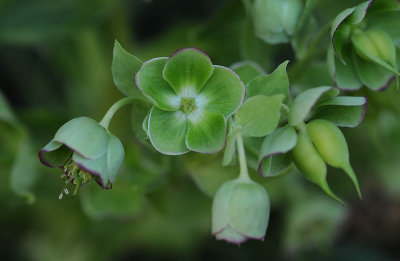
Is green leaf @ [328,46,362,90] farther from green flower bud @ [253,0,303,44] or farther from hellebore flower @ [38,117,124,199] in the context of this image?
hellebore flower @ [38,117,124,199]

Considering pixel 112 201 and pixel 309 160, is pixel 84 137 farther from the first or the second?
pixel 112 201

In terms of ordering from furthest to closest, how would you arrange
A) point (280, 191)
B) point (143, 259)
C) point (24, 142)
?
1. point (143, 259)
2. point (280, 191)
3. point (24, 142)

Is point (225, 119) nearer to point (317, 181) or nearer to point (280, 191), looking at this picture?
point (317, 181)

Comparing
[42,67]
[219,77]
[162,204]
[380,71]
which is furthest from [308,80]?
[42,67]

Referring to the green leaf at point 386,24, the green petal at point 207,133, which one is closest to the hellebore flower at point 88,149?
the green petal at point 207,133

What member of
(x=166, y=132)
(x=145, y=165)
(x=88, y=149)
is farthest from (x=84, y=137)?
(x=145, y=165)

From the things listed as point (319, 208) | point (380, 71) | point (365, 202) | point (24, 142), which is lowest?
point (365, 202)

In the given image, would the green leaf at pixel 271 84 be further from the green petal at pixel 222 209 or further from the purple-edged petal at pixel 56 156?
the purple-edged petal at pixel 56 156
